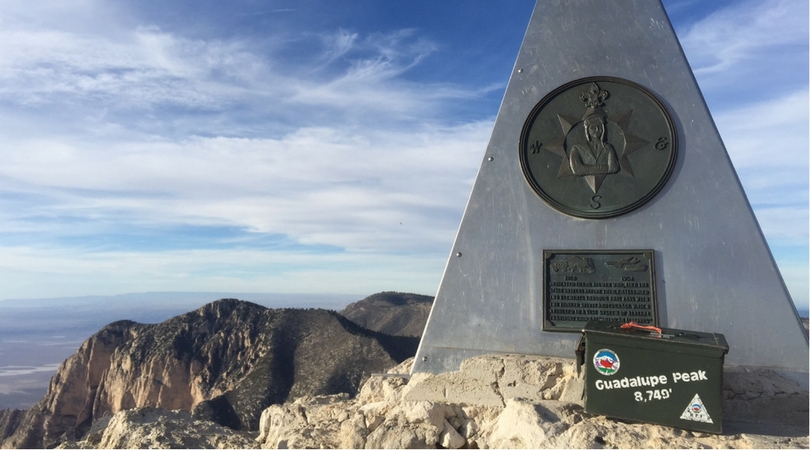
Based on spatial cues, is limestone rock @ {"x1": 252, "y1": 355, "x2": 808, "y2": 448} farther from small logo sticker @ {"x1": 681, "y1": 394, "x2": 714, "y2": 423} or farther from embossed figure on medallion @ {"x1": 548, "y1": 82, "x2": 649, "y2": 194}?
embossed figure on medallion @ {"x1": 548, "y1": 82, "x2": 649, "y2": 194}

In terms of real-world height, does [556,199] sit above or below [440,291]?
above

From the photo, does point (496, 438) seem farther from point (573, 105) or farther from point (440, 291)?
point (573, 105)

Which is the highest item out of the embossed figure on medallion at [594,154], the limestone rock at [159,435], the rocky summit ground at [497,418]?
the embossed figure on medallion at [594,154]

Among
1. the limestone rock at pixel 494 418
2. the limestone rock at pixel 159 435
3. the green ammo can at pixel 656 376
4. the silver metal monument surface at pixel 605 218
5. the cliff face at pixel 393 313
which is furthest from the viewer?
the cliff face at pixel 393 313

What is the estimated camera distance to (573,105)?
643 cm

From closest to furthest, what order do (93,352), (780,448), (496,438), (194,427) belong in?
(780,448) < (496,438) < (194,427) < (93,352)

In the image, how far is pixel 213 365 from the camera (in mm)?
30406

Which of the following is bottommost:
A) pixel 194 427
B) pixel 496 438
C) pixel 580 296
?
pixel 194 427

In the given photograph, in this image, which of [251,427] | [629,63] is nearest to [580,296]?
[629,63]

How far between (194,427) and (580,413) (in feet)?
15.8

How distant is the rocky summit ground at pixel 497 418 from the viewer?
457 cm

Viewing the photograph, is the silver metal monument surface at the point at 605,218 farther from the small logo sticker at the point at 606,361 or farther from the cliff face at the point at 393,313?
the cliff face at the point at 393,313

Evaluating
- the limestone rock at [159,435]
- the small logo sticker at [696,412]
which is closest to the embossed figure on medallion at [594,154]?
the small logo sticker at [696,412]

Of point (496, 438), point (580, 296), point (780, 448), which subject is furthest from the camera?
point (580, 296)
